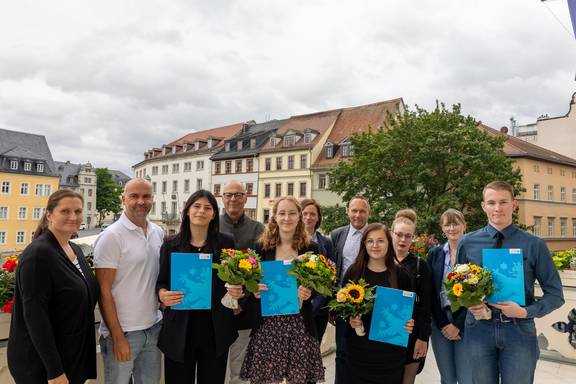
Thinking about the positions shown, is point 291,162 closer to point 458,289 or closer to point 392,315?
point 392,315

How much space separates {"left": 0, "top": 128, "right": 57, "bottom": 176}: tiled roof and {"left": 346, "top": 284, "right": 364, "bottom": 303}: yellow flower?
188 ft

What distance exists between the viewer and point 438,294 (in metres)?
3.96

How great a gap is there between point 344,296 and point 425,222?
1841 cm

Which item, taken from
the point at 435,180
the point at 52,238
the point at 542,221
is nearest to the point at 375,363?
the point at 52,238

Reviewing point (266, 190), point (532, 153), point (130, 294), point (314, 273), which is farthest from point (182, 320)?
point (266, 190)

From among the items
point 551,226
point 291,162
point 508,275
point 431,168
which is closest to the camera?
point 508,275

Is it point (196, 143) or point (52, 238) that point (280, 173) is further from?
point (52, 238)

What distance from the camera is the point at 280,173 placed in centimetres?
4250

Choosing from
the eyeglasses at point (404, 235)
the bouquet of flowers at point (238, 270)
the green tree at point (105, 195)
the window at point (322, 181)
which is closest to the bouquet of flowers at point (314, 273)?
the bouquet of flowers at point (238, 270)

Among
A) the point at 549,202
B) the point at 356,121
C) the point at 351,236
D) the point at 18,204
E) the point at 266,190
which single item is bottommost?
the point at 351,236

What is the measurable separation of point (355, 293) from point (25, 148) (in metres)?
59.6

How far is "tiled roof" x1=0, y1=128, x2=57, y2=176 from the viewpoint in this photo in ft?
169

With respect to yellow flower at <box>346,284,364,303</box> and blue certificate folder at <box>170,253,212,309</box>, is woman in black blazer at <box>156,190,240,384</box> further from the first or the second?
yellow flower at <box>346,284,364,303</box>

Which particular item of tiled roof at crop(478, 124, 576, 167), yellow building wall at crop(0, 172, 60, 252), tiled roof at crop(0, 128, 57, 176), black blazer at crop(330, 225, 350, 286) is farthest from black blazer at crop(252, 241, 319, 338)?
tiled roof at crop(0, 128, 57, 176)
